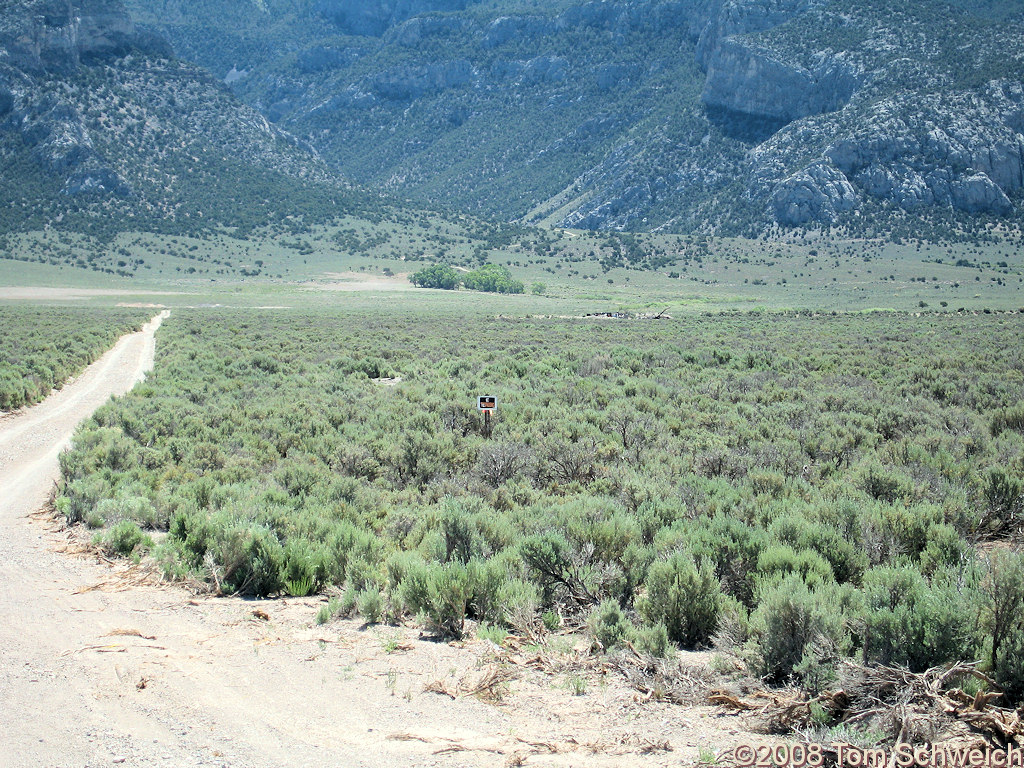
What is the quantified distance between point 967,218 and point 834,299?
56.1 meters

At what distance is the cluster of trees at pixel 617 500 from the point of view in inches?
216

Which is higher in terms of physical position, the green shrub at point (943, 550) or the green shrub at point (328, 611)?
the green shrub at point (943, 550)

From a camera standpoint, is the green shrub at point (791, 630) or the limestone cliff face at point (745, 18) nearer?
the green shrub at point (791, 630)

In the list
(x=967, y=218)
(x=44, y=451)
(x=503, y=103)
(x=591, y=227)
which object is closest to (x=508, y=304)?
(x=44, y=451)

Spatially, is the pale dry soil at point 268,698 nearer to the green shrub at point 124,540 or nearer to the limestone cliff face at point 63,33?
the green shrub at point 124,540

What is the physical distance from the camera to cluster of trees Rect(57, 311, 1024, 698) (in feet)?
18.0

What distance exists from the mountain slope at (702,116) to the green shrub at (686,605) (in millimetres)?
117321

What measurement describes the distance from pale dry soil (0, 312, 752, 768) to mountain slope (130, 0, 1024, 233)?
118 meters

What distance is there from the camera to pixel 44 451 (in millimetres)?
13281

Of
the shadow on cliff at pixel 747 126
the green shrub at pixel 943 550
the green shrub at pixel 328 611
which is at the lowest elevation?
the green shrub at pixel 328 611

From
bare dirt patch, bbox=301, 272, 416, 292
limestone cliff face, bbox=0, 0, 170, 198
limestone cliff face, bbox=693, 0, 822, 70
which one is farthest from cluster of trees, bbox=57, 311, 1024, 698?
limestone cliff face, bbox=693, 0, 822, 70

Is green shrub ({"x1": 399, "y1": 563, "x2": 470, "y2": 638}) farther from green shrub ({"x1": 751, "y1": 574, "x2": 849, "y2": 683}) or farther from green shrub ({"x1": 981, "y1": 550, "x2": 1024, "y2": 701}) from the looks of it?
green shrub ({"x1": 981, "y1": 550, "x2": 1024, "y2": 701})

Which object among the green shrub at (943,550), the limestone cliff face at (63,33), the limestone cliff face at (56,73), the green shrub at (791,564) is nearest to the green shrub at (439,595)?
the green shrub at (791,564)

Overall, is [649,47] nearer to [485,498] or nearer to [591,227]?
[591,227]
